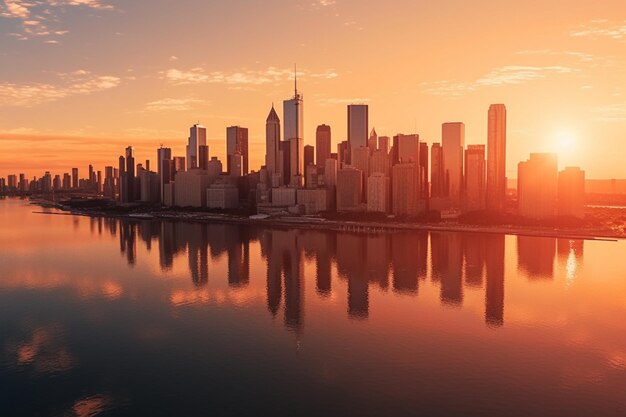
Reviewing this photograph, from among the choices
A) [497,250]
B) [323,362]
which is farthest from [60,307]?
[497,250]

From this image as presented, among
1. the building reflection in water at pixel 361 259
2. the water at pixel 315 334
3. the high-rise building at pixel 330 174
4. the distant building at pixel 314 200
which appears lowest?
the water at pixel 315 334

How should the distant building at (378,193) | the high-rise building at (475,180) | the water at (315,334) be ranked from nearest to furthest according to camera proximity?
the water at (315,334) < the distant building at (378,193) < the high-rise building at (475,180)

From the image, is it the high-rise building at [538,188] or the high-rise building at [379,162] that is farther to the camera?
the high-rise building at [379,162]

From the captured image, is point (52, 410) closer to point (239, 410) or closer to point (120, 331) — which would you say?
point (239, 410)

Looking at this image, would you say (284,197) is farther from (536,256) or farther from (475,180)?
(536,256)

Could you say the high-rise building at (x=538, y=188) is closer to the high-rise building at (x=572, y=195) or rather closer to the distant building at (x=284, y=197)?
the high-rise building at (x=572, y=195)

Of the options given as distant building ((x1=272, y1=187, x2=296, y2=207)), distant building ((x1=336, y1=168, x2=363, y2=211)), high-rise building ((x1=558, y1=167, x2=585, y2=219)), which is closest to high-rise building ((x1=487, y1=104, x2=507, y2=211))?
high-rise building ((x1=558, y1=167, x2=585, y2=219))

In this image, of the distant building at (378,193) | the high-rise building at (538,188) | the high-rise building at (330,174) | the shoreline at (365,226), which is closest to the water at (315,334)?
the shoreline at (365,226)
